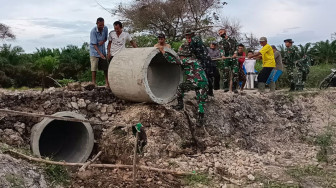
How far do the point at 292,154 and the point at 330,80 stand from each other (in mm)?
4989

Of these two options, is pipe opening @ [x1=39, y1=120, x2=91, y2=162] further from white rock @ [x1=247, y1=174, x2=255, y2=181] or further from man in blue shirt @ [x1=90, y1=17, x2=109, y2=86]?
white rock @ [x1=247, y1=174, x2=255, y2=181]

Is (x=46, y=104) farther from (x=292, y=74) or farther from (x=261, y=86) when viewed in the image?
(x=292, y=74)

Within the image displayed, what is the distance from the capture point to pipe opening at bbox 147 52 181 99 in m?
8.34

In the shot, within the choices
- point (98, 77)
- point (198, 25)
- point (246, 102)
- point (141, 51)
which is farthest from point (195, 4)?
point (141, 51)

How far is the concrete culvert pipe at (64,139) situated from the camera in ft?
22.2

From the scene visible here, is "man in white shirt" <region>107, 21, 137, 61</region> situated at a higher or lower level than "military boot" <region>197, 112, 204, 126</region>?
higher

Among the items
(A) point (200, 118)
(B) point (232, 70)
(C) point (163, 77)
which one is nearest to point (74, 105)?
(C) point (163, 77)

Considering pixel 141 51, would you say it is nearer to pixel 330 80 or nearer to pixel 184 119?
pixel 184 119

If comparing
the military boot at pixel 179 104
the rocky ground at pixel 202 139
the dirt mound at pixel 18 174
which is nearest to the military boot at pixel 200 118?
the rocky ground at pixel 202 139

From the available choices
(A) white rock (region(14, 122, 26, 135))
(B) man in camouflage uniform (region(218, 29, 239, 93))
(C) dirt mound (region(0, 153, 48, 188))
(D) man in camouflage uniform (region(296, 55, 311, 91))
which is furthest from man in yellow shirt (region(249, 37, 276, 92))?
(C) dirt mound (region(0, 153, 48, 188))

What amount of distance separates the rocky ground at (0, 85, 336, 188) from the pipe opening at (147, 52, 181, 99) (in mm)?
466

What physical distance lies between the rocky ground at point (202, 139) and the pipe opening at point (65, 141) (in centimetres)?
27

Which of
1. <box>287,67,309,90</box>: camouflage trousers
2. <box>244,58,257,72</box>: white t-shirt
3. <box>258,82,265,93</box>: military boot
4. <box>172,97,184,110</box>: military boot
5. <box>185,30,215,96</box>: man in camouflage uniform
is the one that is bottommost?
<box>172,97,184,110</box>: military boot

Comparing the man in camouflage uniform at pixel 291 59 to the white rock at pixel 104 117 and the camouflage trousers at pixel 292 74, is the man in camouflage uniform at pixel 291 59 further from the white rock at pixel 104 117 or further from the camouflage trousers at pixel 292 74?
the white rock at pixel 104 117
